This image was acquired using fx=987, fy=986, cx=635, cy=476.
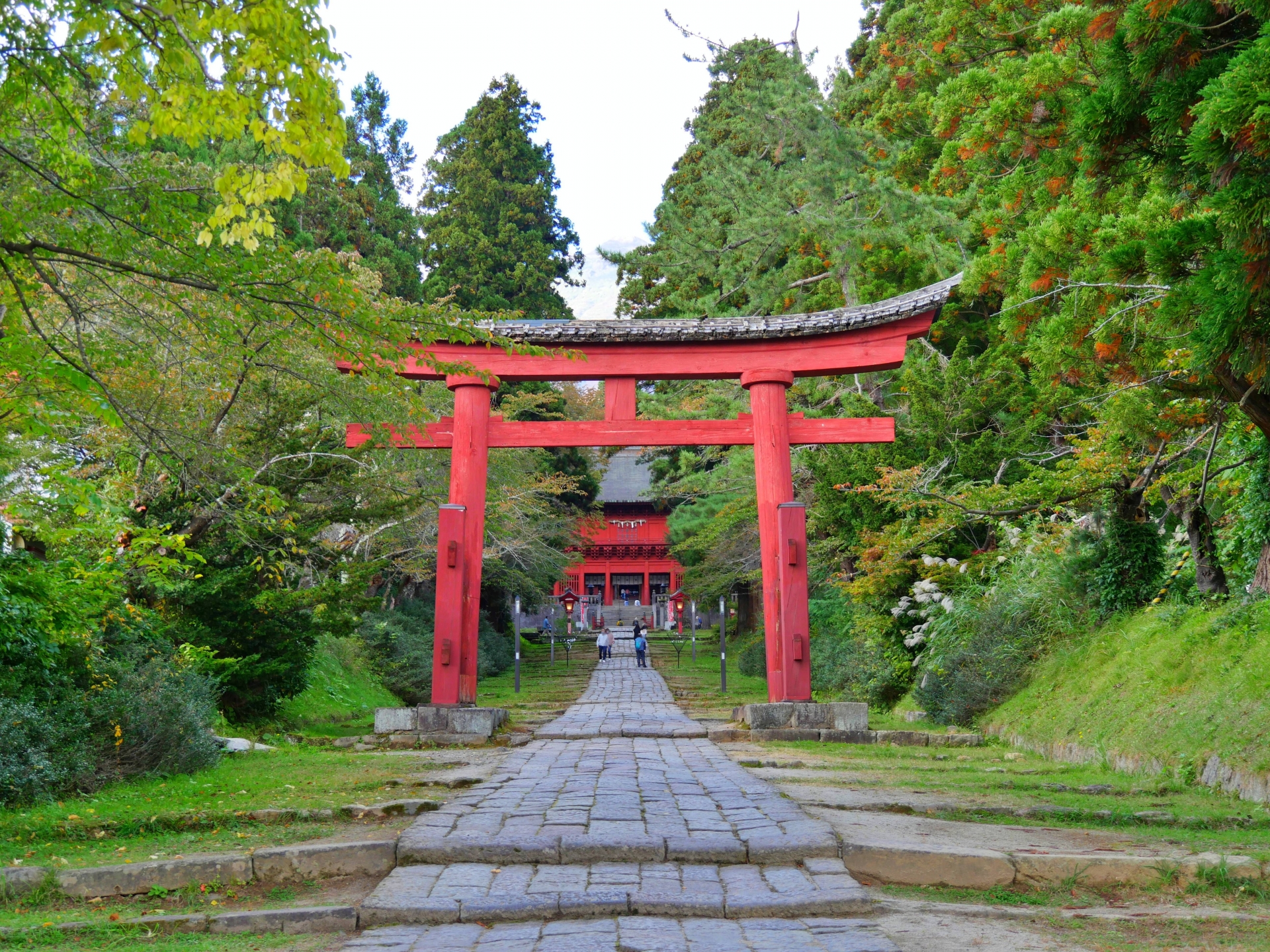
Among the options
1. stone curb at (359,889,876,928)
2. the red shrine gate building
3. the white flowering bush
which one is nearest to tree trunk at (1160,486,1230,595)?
the white flowering bush

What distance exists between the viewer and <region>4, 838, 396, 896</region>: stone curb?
15.4 feet

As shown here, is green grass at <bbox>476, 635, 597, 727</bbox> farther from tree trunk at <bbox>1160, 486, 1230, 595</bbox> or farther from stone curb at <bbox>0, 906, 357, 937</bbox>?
stone curb at <bbox>0, 906, 357, 937</bbox>

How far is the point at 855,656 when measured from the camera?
16469mm

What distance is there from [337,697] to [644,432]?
7.45 m

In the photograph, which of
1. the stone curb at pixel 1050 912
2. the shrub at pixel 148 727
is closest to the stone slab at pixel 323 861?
the stone curb at pixel 1050 912

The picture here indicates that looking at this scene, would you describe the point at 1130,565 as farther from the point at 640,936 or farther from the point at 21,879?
the point at 21,879

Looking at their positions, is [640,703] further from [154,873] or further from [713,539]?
[154,873]

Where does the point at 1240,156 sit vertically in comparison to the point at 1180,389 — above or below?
above

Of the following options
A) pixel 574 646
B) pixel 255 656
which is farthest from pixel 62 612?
pixel 574 646

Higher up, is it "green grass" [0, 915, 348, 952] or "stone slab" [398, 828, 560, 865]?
"stone slab" [398, 828, 560, 865]

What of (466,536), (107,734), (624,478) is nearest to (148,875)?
(107,734)

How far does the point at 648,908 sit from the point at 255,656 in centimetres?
794

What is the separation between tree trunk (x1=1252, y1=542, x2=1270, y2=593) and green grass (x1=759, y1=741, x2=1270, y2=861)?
199 cm

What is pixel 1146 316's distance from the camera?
745 cm
